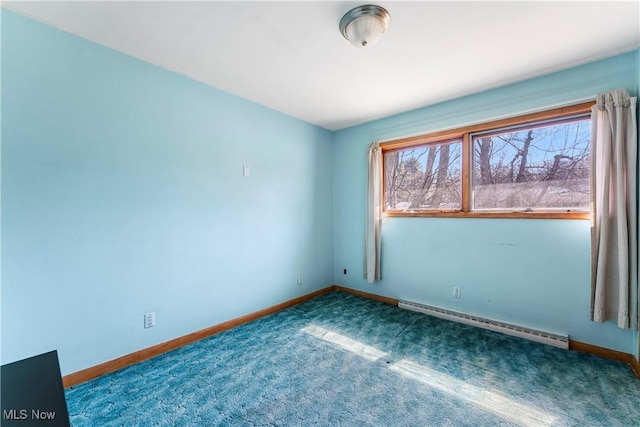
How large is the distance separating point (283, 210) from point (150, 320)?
70.2 inches

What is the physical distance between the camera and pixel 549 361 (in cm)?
216

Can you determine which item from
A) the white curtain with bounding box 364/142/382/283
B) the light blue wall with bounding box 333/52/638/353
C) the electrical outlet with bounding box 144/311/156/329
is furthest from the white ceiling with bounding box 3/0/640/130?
the electrical outlet with bounding box 144/311/156/329

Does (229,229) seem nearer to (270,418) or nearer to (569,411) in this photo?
(270,418)

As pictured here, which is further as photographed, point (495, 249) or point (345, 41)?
point (495, 249)

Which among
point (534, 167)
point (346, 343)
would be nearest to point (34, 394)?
point (346, 343)

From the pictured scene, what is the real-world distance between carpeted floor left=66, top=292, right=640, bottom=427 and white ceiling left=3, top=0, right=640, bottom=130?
2.46 meters

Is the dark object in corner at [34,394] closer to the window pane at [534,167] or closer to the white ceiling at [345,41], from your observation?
the white ceiling at [345,41]

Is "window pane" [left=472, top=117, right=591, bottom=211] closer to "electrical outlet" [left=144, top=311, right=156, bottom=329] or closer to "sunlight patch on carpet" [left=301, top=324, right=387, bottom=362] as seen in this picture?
"sunlight patch on carpet" [left=301, top=324, right=387, bottom=362]

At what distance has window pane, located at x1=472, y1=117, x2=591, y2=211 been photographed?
2416mm

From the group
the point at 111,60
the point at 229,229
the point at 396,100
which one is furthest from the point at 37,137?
the point at 396,100

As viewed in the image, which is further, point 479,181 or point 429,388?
point 479,181

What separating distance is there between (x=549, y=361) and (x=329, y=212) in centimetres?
285

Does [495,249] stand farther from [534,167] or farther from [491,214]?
[534,167]

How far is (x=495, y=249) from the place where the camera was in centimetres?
276
